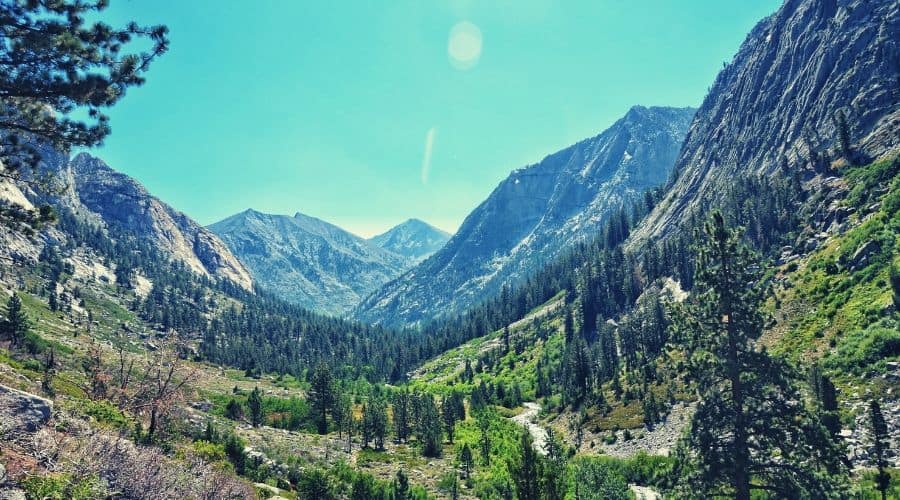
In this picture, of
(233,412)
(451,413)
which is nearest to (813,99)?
(451,413)

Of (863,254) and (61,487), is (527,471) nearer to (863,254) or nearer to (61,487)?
(61,487)

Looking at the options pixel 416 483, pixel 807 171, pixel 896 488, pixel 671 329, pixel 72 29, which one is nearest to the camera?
pixel 72 29

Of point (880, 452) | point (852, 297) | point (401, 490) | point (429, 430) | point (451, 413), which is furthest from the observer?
point (451, 413)

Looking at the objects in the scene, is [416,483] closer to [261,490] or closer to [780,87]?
[261,490]

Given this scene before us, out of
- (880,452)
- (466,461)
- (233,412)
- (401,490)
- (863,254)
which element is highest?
(863,254)

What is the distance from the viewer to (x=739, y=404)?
2056 cm

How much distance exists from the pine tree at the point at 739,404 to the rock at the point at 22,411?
91.2ft

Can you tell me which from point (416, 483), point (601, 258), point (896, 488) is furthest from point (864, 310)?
point (601, 258)

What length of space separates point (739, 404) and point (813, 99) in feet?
583

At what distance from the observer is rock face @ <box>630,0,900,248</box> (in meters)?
117

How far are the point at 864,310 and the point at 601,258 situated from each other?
121m

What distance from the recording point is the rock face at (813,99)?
11688cm

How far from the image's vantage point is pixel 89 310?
176 meters

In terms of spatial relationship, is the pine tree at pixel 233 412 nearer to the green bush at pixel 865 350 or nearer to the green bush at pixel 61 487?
the green bush at pixel 61 487
